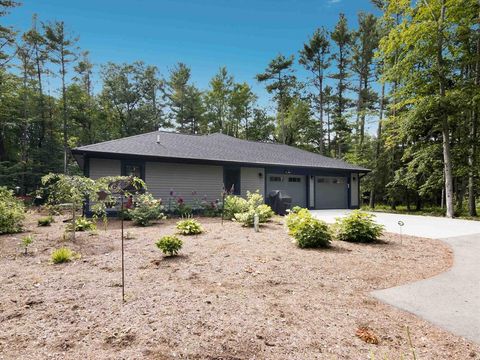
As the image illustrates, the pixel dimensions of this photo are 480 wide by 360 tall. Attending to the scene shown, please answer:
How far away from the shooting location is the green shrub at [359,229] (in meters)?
5.85

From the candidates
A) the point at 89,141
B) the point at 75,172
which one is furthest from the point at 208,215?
the point at 89,141

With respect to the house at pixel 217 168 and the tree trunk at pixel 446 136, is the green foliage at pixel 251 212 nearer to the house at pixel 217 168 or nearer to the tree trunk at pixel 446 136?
the house at pixel 217 168

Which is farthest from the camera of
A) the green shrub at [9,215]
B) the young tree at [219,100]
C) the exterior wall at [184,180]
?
the young tree at [219,100]

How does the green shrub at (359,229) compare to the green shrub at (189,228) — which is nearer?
the green shrub at (359,229)

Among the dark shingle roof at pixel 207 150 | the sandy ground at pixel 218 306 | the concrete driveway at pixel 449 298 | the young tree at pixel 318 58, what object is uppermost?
the young tree at pixel 318 58

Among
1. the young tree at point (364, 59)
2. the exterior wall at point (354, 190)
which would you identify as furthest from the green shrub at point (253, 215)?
the young tree at point (364, 59)

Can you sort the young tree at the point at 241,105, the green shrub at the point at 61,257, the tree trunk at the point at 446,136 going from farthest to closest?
the young tree at the point at 241,105, the tree trunk at the point at 446,136, the green shrub at the point at 61,257

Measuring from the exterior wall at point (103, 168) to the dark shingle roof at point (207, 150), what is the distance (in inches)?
21.7

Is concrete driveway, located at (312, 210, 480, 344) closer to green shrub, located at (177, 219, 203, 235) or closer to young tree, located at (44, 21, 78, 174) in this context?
green shrub, located at (177, 219, 203, 235)

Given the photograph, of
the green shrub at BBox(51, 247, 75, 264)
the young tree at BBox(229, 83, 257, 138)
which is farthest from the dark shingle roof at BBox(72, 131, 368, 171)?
the young tree at BBox(229, 83, 257, 138)

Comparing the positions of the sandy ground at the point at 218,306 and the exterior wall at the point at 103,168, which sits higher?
the exterior wall at the point at 103,168

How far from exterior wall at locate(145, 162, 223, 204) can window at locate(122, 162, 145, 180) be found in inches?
8.2

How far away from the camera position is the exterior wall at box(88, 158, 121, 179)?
1068cm

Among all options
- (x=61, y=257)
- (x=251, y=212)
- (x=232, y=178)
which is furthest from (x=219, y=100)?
(x=61, y=257)
